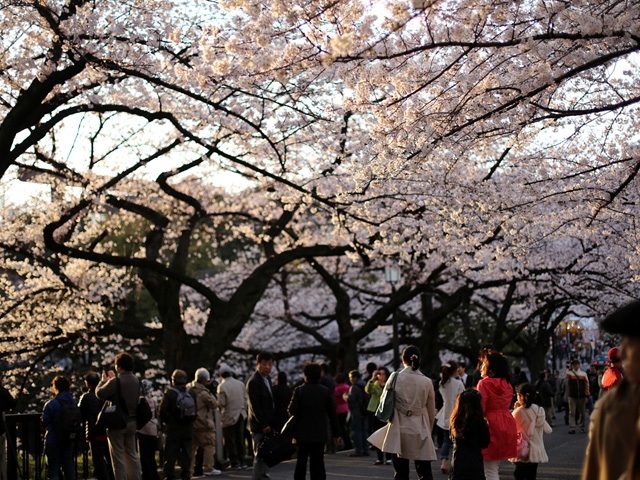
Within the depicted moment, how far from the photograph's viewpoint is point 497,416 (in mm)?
9664

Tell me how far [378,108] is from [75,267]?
1465 centimetres

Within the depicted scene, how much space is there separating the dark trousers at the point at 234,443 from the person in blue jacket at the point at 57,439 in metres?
4.16

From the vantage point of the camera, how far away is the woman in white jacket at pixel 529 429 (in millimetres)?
10828

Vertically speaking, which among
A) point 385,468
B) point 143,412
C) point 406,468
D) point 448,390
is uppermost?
point 448,390

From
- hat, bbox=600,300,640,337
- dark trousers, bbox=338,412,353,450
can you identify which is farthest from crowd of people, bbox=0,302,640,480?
hat, bbox=600,300,640,337

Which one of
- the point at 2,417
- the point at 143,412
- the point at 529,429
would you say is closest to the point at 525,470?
the point at 529,429

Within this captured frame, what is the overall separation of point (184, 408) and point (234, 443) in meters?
3.54

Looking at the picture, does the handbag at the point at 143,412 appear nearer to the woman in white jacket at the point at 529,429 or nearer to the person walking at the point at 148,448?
the person walking at the point at 148,448

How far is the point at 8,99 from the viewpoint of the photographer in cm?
1658

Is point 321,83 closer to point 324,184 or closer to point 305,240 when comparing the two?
point 324,184

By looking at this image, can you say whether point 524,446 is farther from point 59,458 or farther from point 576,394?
point 576,394

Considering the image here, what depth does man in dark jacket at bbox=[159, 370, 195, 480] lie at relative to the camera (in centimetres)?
1352

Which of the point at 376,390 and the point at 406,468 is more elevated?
the point at 376,390

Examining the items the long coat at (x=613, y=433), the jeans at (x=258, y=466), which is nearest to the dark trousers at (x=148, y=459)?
the jeans at (x=258, y=466)
